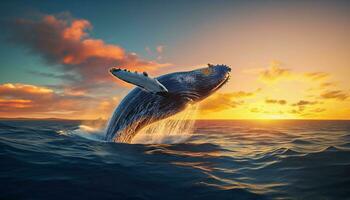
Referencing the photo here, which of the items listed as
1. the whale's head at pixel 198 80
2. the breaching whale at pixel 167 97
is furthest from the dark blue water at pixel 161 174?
the whale's head at pixel 198 80

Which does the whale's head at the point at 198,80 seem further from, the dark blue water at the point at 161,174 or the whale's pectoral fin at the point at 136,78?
the dark blue water at the point at 161,174

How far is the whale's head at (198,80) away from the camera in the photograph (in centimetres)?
1155

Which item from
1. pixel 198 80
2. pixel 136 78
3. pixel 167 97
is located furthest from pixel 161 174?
pixel 198 80

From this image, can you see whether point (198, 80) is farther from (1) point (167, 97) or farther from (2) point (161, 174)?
(2) point (161, 174)

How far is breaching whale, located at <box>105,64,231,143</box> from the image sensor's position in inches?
456

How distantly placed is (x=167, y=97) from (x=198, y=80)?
4.63ft

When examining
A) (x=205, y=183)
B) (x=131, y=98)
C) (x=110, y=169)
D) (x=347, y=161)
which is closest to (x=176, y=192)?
(x=205, y=183)

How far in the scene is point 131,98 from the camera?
41.2ft

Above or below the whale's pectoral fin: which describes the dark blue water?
below

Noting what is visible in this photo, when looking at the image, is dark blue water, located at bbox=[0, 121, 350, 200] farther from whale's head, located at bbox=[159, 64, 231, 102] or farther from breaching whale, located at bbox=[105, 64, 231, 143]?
whale's head, located at bbox=[159, 64, 231, 102]

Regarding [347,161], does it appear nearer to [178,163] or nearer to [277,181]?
[277,181]

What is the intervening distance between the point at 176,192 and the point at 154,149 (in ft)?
18.4

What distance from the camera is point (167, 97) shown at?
11469 mm

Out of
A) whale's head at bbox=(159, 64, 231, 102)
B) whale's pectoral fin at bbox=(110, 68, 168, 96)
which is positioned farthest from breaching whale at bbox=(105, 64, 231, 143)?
whale's pectoral fin at bbox=(110, 68, 168, 96)
